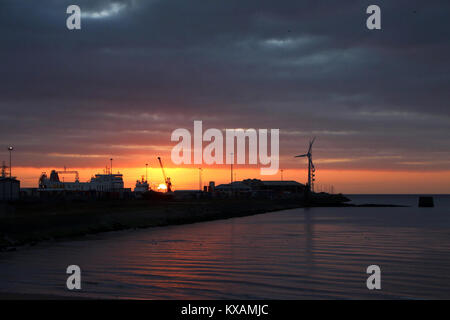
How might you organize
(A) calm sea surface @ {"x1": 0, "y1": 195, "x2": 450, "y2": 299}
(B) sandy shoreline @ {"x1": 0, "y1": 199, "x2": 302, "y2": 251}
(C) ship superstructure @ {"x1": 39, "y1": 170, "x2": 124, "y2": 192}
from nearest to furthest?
(A) calm sea surface @ {"x1": 0, "y1": 195, "x2": 450, "y2": 299} → (B) sandy shoreline @ {"x1": 0, "y1": 199, "x2": 302, "y2": 251} → (C) ship superstructure @ {"x1": 39, "y1": 170, "x2": 124, "y2": 192}

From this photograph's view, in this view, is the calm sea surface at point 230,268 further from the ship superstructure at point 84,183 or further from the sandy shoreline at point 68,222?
the ship superstructure at point 84,183

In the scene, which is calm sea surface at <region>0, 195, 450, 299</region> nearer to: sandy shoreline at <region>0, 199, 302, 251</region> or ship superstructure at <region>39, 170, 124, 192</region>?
sandy shoreline at <region>0, 199, 302, 251</region>

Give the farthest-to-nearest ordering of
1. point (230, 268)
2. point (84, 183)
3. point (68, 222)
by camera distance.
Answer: point (84, 183), point (68, 222), point (230, 268)

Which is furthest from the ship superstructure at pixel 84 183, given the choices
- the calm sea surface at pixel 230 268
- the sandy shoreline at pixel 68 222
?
the calm sea surface at pixel 230 268

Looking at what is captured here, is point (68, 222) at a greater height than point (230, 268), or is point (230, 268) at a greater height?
point (68, 222)

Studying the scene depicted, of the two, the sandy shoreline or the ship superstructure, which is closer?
the sandy shoreline

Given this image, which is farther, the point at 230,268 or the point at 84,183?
the point at 84,183

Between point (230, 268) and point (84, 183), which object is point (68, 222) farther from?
point (84, 183)

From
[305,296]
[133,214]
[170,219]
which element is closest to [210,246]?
[305,296]

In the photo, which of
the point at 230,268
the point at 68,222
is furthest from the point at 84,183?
the point at 230,268

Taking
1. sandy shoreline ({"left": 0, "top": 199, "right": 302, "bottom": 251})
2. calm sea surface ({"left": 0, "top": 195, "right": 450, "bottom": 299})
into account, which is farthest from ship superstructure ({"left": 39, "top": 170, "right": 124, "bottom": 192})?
calm sea surface ({"left": 0, "top": 195, "right": 450, "bottom": 299})

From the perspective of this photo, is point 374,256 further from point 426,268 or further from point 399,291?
point 399,291

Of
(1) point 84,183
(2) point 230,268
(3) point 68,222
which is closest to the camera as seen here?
(2) point 230,268

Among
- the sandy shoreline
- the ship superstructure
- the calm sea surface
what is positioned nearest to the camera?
the calm sea surface
